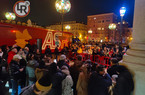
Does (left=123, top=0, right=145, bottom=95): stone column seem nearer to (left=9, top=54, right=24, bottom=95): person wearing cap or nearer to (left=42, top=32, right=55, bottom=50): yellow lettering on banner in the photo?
(left=9, top=54, right=24, bottom=95): person wearing cap

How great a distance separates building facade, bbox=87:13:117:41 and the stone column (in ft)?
178

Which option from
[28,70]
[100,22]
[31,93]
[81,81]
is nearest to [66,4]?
[28,70]

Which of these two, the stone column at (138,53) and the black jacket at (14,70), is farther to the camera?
the black jacket at (14,70)

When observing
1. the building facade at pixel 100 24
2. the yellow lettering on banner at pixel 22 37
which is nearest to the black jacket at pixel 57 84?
the yellow lettering on banner at pixel 22 37

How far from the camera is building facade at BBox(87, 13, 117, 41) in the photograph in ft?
177

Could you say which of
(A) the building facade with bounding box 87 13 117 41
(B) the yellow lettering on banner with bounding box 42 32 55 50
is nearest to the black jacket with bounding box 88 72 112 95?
(B) the yellow lettering on banner with bounding box 42 32 55 50

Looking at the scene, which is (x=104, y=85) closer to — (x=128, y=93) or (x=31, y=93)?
(x=128, y=93)

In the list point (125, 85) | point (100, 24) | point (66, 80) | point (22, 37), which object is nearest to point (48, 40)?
point (22, 37)

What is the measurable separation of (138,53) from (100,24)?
2317 inches

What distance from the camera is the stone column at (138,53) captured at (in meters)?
2.13

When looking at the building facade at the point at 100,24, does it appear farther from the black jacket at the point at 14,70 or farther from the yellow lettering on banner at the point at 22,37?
the black jacket at the point at 14,70

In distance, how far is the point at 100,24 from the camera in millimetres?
57281

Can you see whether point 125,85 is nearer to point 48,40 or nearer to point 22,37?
point 22,37

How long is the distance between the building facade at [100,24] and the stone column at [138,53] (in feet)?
178
